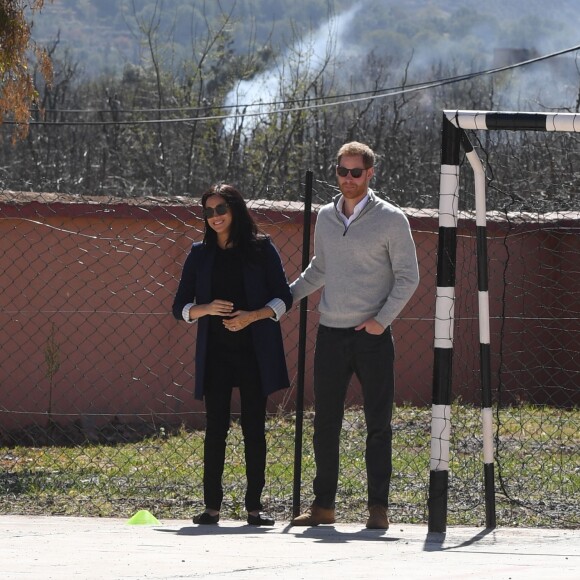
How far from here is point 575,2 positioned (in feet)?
528

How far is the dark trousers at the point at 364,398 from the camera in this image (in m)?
6.66

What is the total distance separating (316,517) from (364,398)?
27.0 inches

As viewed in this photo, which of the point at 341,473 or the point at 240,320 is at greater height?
the point at 240,320

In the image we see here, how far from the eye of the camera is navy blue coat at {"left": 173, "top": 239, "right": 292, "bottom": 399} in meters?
6.86

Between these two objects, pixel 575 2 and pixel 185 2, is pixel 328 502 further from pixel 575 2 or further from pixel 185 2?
pixel 575 2

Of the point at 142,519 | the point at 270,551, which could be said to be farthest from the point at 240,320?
the point at 270,551

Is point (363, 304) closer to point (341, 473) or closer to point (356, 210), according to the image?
point (356, 210)

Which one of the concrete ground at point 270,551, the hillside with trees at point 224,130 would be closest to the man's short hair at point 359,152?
the concrete ground at point 270,551

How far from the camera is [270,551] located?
232 inches

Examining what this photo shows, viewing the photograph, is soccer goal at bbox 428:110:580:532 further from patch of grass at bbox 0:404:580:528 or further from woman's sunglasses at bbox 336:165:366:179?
woman's sunglasses at bbox 336:165:366:179

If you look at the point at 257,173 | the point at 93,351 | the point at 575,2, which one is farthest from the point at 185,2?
the point at 93,351

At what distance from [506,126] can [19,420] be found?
6177 millimetres

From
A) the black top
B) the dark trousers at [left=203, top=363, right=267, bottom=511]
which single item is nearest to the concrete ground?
the dark trousers at [left=203, top=363, right=267, bottom=511]

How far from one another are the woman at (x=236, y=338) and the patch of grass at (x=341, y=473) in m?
0.48
